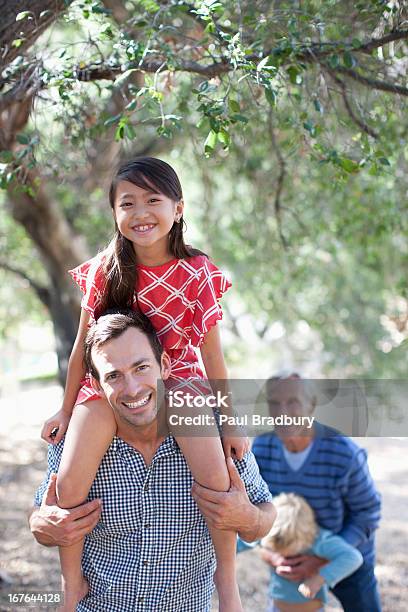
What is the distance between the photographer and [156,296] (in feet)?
8.41

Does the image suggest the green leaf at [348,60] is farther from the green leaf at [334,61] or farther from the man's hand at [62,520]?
the man's hand at [62,520]

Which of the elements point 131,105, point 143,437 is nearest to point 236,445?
point 143,437

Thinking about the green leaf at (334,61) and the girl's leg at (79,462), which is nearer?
the girl's leg at (79,462)

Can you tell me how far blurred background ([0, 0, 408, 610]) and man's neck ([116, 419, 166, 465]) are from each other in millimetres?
1014

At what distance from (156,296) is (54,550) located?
4018mm

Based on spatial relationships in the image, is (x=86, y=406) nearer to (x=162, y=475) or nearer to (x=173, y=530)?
(x=162, y=475)

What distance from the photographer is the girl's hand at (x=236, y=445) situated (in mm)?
2477

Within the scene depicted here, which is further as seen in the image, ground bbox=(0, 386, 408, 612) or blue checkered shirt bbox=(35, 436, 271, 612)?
ground bbox=(0, 386, 408, 612)

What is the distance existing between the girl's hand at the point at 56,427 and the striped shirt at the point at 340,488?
4.59 ft

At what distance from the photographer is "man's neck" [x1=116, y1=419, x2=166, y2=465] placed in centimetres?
241

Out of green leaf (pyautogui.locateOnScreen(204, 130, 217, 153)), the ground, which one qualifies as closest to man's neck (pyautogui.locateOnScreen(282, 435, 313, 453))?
green leaf (pyautogui.locateOnScreen(204, 130, 217, 153))

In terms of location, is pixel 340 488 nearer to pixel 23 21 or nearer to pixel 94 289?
pixel 94 289

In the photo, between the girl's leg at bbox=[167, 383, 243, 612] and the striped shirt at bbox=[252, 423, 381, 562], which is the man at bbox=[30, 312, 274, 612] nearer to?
the girl's leg at bbox=[167, 383, 243, 612]
